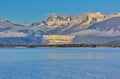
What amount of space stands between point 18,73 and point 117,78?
12986 millimetres

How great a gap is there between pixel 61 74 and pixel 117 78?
7.74 metres

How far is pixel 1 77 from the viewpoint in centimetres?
4800

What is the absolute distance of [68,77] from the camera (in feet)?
157

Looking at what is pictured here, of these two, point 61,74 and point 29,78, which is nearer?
point 29,78

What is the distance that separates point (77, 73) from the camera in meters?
52.1

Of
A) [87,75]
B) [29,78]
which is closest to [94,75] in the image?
[87,75]

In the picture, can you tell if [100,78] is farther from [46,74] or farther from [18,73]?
[18,73]

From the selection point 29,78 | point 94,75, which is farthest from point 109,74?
point 29,78

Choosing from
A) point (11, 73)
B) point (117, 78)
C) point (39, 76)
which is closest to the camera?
point (117, 78)

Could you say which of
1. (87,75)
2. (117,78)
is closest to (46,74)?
(87,75)

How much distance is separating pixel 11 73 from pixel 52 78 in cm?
749

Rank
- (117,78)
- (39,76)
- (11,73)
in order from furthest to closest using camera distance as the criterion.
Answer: (11,73) < (39,76) < (117,78)

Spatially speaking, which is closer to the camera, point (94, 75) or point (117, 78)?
point (117, 78)

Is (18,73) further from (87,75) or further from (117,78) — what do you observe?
(117,78)
